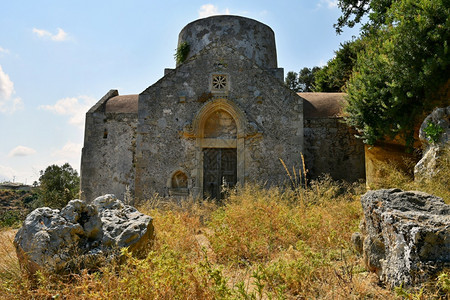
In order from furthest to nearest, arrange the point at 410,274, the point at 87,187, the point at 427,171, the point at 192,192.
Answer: the point at 87,187 → the point at 192,192 → the point at 427,171 → the point at 410,274

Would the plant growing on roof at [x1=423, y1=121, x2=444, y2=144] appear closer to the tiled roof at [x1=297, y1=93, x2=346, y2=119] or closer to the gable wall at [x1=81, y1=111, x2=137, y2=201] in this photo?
the tiled roof at [x1=297, y1=93, x2=346, y2=119]

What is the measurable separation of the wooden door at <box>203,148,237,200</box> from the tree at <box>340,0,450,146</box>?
3810 mm

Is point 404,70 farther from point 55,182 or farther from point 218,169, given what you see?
point 55,182

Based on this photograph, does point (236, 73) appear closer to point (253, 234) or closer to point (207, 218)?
point (207, 218)

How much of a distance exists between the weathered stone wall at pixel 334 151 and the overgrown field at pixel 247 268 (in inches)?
195

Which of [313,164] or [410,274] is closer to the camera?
[410,274]

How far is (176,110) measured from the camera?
10406mm

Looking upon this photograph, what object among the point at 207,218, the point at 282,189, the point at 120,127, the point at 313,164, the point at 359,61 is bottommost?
the point at 207,218

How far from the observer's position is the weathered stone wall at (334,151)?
10875 mm

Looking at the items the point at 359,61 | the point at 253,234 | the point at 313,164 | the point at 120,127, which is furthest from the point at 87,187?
the point at 359,61

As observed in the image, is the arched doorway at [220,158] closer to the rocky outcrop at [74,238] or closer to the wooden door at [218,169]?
the wooden door at [218,169]

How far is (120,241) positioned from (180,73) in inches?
282

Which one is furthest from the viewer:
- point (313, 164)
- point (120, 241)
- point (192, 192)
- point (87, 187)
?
point (87, 187)

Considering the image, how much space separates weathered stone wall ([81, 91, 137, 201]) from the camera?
11.7 meters
